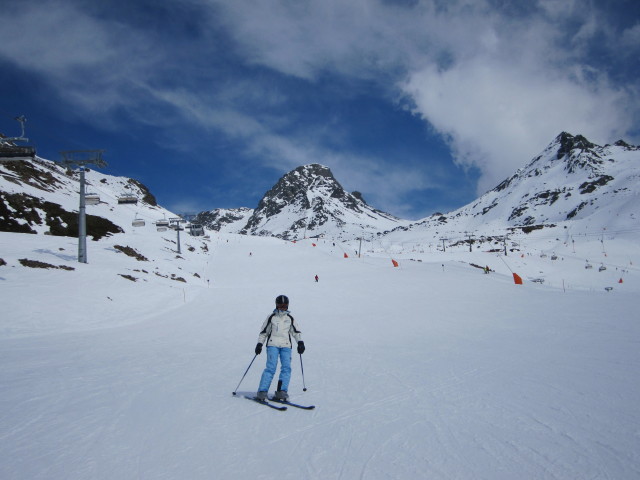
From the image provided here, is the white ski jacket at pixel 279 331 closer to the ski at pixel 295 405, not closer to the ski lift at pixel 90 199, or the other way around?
the ski at pixel 295 405

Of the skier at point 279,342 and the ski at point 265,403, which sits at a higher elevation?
the skier at point 279,342

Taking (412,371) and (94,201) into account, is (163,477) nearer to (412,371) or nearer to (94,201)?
(412,371)

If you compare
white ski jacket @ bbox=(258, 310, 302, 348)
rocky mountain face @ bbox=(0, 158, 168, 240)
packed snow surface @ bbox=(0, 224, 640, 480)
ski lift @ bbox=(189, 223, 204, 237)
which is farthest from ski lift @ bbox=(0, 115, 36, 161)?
ski lift @ bbox=(189, 223, 204, 237)

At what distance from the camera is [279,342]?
6953 mm

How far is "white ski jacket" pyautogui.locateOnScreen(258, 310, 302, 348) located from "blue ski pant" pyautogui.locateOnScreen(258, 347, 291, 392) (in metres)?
0.12

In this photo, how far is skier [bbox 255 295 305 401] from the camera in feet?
22.1

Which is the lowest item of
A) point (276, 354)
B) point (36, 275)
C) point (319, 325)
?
point (319, 325)

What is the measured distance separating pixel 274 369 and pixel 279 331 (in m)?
0.75

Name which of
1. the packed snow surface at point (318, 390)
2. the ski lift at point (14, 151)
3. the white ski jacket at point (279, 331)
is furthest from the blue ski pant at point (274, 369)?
the ski lift at point (14, 151)

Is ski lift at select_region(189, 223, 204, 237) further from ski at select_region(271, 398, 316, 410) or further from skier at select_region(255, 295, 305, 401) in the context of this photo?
ski at select_region(271, 398, 316, 410)

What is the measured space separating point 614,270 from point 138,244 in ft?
248

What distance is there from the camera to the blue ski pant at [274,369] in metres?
6.66

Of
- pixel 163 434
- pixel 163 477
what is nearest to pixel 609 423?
pixel 163 477

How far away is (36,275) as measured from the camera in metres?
18.5
